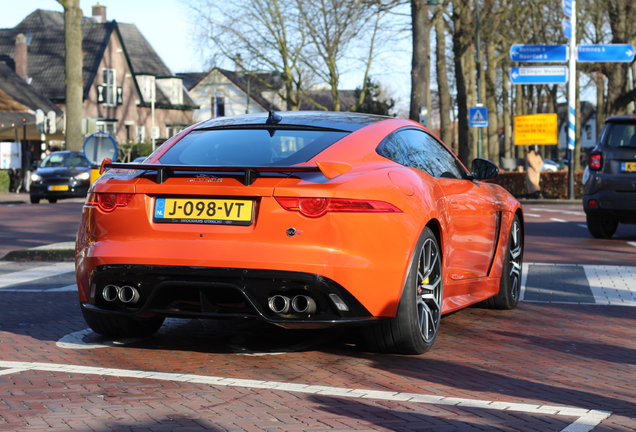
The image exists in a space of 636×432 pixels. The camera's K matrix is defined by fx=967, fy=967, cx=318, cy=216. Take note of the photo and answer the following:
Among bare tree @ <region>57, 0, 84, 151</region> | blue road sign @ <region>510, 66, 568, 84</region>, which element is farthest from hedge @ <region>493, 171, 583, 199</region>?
bare tree @ <region>57, 0, 84, 151</region>

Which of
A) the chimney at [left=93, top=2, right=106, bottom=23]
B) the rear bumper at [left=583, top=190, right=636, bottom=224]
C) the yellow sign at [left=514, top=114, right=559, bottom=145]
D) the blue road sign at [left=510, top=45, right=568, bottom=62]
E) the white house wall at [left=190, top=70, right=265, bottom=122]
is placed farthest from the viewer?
the white house wall at [left=190, top=70, right=265, bottom=122]

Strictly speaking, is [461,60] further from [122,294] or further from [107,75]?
[107,75]

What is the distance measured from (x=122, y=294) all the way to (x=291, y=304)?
37.6 inches

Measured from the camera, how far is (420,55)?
77.9ft

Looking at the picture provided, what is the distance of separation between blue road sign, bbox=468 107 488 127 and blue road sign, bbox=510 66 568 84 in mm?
1605

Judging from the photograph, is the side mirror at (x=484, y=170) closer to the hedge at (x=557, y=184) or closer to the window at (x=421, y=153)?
the window at (x=421, y=153)

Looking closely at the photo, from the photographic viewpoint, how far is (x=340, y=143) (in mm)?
5457

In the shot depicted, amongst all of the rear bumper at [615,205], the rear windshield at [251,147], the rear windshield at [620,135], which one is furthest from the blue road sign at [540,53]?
the rear windshield at [251,147]

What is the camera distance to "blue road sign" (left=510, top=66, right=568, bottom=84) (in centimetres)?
2764

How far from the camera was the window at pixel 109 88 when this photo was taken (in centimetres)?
5662

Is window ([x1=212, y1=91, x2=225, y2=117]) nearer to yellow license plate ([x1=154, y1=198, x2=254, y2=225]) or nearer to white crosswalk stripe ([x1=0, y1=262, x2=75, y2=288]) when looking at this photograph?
white crosswalk stripe ([x1=0, y1=262, x2=75, y2=288])

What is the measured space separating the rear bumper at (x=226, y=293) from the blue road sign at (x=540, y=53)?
2433 cm

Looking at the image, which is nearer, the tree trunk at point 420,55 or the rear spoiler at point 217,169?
the rear spoiler at point 217,169

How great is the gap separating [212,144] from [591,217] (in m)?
9.70
